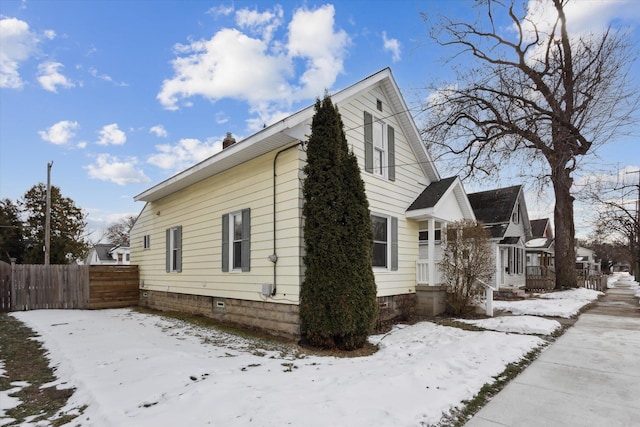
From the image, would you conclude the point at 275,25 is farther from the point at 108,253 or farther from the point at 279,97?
the point at 108,253

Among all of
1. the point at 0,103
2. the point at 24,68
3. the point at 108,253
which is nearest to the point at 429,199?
the point at 24,68

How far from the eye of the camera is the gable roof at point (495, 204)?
55.2ft

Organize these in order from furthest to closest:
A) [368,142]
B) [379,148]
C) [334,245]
A: 1. [379,148]
2. [368,142]
3. [334,245]

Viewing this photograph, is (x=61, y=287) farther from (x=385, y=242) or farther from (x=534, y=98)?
(x=534, y=98)

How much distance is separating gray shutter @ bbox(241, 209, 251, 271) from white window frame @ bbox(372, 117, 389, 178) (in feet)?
10.6

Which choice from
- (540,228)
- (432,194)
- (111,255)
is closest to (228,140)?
(432,194)

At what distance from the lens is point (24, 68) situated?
10398mm

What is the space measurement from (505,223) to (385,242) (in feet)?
34.4

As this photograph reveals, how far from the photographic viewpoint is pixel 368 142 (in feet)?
27.4

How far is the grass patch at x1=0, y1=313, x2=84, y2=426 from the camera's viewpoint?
3.48 meters

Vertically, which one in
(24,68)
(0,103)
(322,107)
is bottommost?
(322,107)

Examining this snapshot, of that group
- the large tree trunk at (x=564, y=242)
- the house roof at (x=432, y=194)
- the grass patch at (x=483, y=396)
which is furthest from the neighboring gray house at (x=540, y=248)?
the grass patch at (x=483, y=396)

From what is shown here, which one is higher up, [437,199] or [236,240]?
[437,199]

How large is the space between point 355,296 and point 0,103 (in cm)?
1276
